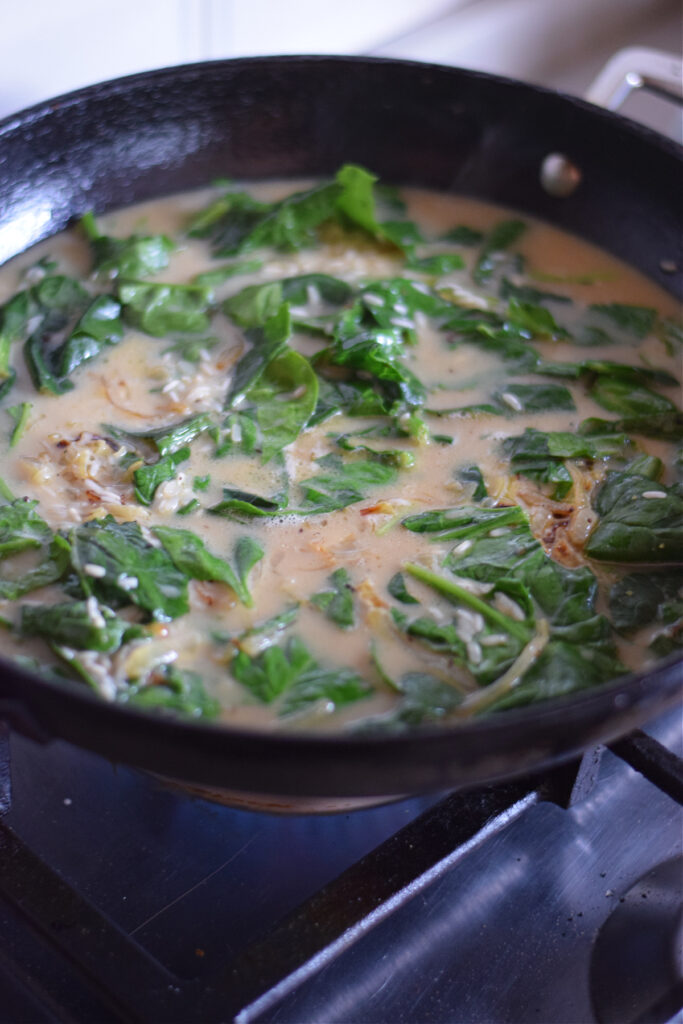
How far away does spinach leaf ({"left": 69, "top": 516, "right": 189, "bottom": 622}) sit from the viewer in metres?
1.29

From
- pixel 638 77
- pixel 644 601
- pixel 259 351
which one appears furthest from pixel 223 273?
pixel 644 601

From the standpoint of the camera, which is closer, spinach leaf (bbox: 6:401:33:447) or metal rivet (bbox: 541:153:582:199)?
spinach leaf (bbox: 6:401:33:447)

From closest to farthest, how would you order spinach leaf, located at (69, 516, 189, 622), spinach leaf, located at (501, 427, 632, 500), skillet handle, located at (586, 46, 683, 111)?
spinach leaf, located at (69, 516, 189, 622), spinach leaf, located at (501, 427, 632, 500), skillet handle, located at (586, 46, 683, 111)

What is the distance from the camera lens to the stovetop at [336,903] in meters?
1.17

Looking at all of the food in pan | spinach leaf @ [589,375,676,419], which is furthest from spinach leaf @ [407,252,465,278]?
spinach leaf @ [589,375,676,419]

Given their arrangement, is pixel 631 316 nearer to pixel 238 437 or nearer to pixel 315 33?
pixel 238 437

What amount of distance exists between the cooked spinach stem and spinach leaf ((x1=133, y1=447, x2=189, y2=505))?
0.36 metres

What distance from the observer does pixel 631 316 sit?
6.01 ft

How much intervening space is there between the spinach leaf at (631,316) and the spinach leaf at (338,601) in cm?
77

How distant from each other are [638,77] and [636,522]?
3.06 ft

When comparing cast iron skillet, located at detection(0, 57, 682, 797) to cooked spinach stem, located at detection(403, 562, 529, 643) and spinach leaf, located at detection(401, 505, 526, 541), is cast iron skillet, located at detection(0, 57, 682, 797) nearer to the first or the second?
spinach leaf, located at detection(401, 505, 526, 541)

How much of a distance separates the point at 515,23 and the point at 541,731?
207cm

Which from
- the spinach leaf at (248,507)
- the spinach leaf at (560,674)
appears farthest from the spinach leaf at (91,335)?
the spinach leaf at (560,674)

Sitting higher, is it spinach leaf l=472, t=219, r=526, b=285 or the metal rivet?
the metal rivet
